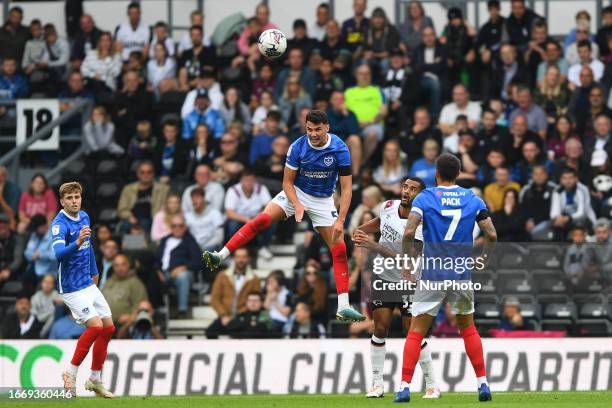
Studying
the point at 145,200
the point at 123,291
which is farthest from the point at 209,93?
the point at 123,291

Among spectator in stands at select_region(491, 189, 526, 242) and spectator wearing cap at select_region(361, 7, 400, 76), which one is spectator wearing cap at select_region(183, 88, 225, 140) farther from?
spectator in stands at select_region(491, 189, 526, 242)

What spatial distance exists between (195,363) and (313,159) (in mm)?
4795

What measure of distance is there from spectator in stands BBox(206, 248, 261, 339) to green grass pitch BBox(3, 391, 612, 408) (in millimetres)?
4875

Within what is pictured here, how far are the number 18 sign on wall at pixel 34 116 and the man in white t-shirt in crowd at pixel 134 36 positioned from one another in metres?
1.79

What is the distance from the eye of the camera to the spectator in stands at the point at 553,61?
995 inches

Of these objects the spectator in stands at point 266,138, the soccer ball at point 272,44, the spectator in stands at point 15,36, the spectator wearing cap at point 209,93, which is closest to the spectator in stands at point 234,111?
the spectator wearing cap at point 209,93

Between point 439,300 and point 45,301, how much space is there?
985cm

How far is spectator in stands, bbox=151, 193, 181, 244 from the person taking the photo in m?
24.1

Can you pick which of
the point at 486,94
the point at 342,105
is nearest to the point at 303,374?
the point at 342,105

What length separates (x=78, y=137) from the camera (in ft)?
88.6

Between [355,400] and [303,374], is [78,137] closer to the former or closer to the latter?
[303,374]

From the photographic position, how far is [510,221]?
2283 centimetres

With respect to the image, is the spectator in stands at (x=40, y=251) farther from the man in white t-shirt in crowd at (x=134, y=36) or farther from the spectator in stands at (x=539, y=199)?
the spectator in stands at (x=539, y=199)

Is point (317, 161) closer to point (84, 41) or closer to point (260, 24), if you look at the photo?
point (260, 24)
